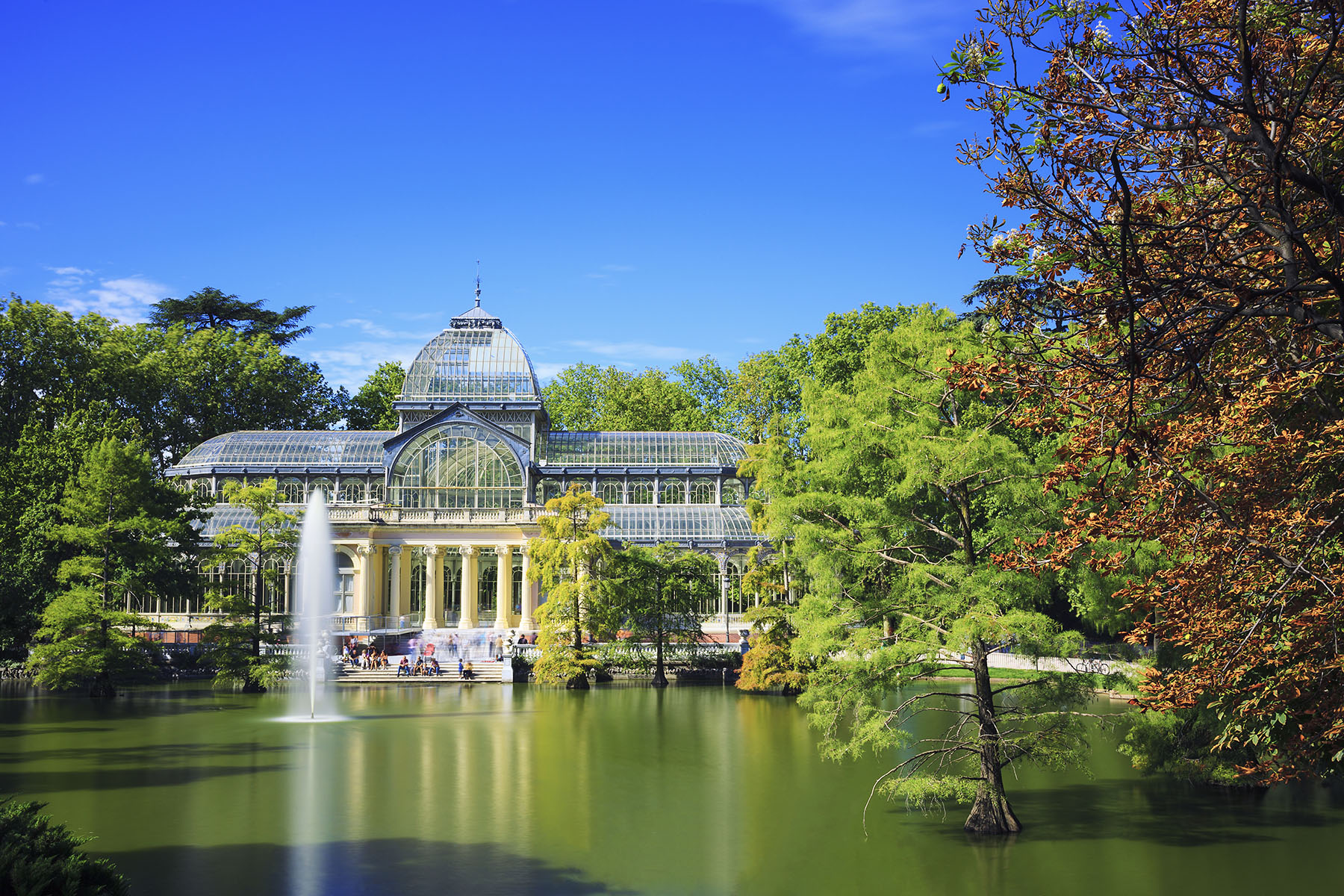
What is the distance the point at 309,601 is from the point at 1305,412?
3986 cm

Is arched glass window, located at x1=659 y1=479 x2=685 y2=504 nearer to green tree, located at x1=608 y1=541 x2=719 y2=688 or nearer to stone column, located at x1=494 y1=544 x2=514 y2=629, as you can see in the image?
stone column, located at x1=494 y1=544 x2=514 y2=629

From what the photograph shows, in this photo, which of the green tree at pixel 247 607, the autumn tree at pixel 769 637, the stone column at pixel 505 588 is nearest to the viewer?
the autumn tree at pixel 769 637

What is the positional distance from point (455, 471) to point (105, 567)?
22.3 meters

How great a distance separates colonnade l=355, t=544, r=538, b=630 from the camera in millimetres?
60219

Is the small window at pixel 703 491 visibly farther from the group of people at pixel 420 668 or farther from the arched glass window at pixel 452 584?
the group of people at pixel 420 668

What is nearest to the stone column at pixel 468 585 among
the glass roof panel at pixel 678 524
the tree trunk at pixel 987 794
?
the glass roof panel at pixel 678 524

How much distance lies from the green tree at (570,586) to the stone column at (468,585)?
13.5 meters

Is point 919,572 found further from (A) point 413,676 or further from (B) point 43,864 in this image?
(A) point 413,676

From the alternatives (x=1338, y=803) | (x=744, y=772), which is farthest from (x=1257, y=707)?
(x=744, y=772)

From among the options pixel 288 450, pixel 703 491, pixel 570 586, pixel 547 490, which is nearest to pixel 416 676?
pixel 570 586

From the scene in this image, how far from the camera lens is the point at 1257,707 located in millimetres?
11016

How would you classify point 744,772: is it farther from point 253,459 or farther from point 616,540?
point 253,459

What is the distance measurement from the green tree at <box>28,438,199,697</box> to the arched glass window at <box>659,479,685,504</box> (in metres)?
27.3

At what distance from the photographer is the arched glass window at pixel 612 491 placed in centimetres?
6419
